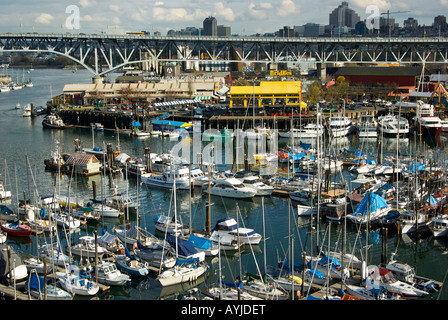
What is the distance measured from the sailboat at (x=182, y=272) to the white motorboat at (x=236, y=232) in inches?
57.9

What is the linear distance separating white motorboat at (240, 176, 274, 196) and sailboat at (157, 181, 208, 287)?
221 inches

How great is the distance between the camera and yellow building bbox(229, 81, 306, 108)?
29.8 metres

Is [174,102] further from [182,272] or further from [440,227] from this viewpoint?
[182,272]

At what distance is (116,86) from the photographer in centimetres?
3822

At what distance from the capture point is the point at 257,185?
1603 cm

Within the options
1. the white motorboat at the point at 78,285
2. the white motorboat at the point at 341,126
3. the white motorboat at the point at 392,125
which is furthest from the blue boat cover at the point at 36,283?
the white motorboat at the point at 392,125

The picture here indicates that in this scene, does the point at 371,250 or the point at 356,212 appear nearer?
the point at 371,250

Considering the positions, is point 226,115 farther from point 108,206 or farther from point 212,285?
point 212,285

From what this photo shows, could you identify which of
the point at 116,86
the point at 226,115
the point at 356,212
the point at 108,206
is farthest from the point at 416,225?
the point at 116,86

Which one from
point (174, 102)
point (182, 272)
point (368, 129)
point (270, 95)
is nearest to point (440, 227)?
point (182, 272)

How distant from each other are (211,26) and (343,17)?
31.1m

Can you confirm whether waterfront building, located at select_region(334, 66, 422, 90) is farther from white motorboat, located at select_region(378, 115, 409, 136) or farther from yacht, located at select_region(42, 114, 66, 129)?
yacht, located at select_region(42, 114, 66, 129)
